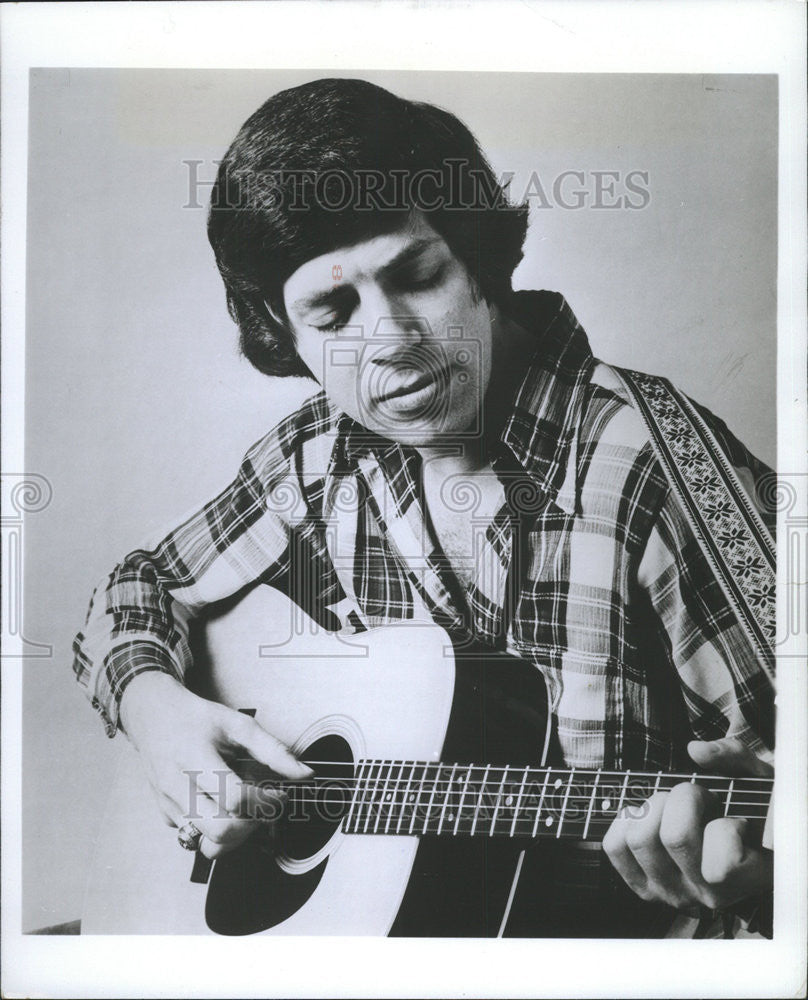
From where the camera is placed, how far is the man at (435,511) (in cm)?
175

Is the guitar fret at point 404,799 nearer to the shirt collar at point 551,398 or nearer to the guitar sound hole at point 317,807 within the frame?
the guitar sound hole at point 317,807

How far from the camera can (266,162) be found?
5.89 ft

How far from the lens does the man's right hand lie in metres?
1.76

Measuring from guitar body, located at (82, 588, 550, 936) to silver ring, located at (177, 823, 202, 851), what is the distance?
0.02m

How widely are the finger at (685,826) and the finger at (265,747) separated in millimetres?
806

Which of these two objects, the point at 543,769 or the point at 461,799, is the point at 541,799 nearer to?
the point at 543,769

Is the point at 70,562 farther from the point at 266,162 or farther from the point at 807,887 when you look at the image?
the point at 807,887

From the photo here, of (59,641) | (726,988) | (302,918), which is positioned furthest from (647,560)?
(59,641)

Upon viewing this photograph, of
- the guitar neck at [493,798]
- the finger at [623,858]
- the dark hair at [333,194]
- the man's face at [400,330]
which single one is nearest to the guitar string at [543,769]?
the guitar neck at [493,798]

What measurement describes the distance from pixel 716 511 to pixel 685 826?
707mm

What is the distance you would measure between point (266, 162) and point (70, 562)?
1040 millimetres

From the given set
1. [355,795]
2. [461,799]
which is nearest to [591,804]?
[461,799]

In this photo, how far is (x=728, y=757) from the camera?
5.77 feet

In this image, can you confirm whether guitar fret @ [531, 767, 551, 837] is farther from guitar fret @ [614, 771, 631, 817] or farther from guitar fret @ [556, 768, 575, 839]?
guitar fret @ [614, 771, 631, 817]
